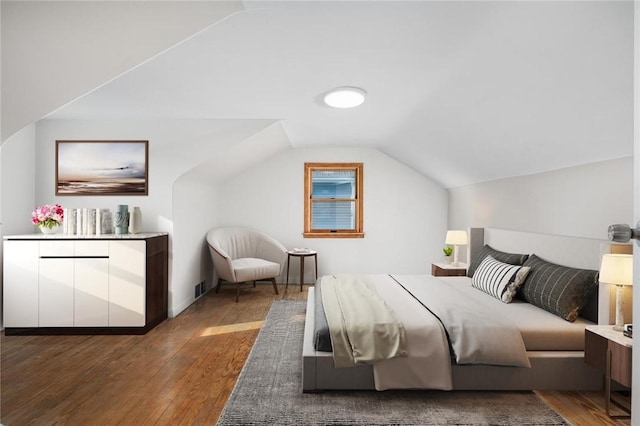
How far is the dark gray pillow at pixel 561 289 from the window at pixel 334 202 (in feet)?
11.1

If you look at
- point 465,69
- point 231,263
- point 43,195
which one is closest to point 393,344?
point 465,69

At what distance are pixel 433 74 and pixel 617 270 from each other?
5.71 feet

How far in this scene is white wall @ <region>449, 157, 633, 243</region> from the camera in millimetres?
2652

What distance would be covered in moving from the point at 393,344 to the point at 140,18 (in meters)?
2.34

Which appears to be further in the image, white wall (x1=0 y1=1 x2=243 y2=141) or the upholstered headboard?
the upholstered headboard

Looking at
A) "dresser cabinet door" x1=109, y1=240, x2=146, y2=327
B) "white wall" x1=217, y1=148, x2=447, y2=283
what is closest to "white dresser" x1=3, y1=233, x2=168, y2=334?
"dresser cabinet door" x1=109, y1=240, x2=146, y2=327

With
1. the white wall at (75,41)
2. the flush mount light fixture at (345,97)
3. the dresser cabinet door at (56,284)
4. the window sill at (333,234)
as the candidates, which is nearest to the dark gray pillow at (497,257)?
the window sill at (333,234)

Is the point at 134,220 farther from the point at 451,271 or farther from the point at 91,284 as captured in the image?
the point at 451,271

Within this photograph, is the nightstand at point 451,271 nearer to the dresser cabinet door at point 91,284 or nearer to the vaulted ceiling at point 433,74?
the vaulted ceiling at point 433,74

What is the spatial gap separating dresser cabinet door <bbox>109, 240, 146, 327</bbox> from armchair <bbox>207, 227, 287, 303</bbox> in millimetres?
1383

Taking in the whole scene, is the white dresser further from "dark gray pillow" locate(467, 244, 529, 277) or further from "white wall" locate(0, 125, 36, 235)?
"dark gray pillow" locate(467, 244, 529, 277)

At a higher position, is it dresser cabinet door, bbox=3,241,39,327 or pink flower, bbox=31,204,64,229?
pink flower, bbox=31,204,64,229

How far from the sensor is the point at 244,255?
596 cm

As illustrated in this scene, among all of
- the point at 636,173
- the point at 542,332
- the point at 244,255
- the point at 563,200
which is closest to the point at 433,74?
the point at 563,200
